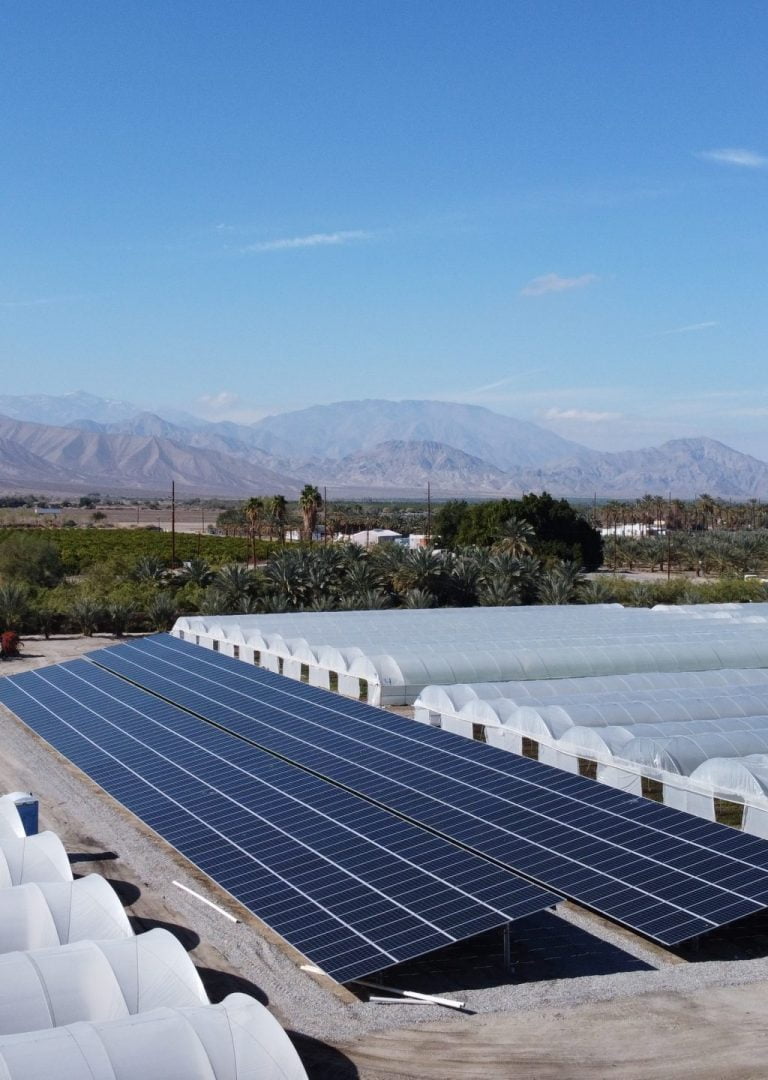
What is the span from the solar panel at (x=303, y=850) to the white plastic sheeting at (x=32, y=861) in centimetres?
231

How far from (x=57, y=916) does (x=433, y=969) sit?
5.53 m

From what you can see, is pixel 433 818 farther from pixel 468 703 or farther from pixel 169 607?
pixel 169 607

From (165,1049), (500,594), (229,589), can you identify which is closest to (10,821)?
(165,1049)

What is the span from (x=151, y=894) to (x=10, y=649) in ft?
95.6

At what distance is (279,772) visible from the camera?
24.8m

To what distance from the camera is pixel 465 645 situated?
39.6 metres

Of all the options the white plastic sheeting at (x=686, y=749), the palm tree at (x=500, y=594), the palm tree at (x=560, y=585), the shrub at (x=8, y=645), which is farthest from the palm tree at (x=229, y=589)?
the white plastic sheeting at (x=686, y=749)

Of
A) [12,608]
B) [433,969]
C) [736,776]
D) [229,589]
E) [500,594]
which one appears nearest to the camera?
[433,969]

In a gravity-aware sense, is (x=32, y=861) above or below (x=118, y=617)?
below

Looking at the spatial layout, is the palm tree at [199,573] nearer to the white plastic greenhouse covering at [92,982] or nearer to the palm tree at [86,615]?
the palm tree at [86,615]

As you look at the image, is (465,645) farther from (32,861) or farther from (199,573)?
(199,573)

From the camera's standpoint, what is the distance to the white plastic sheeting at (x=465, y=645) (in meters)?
37.1

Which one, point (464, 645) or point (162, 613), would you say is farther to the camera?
point (162, 613)

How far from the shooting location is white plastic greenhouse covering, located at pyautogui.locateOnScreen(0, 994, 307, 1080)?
1166 centimetres
